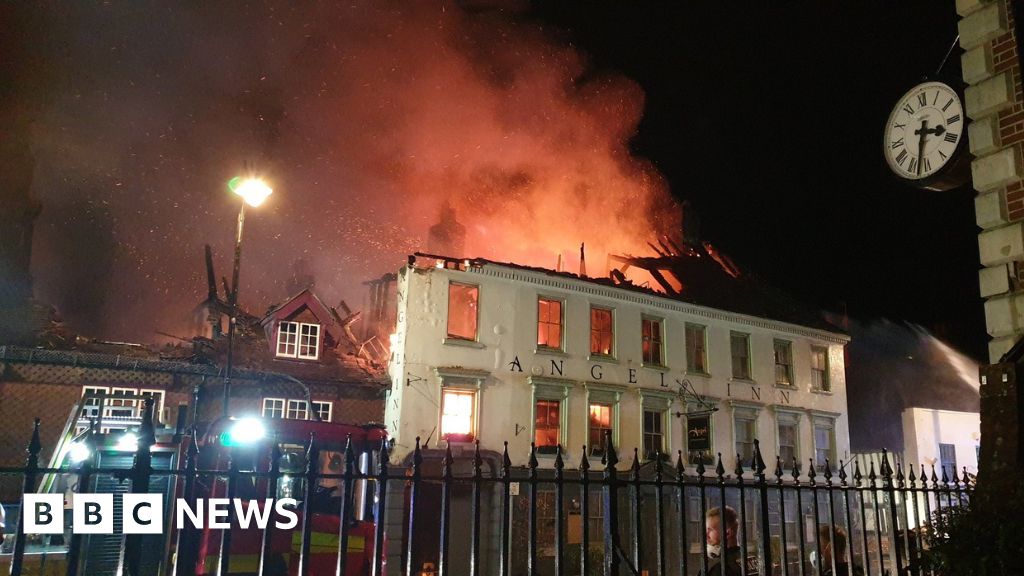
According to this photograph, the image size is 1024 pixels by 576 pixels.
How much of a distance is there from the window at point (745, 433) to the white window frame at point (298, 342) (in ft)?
53.4

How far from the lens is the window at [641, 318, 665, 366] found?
25.8 m

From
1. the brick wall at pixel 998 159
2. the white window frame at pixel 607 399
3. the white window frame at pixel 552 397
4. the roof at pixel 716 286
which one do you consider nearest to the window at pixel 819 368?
the roof at pixel 716 286

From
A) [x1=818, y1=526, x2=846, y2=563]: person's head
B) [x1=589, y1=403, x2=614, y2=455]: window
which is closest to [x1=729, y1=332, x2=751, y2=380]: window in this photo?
[x1=589, y1=403, x2=614, y2=455]: window

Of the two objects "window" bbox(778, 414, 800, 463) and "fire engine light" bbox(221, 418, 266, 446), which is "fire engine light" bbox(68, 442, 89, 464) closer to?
"fire engine light" bbox(221, 418, 266, 446)

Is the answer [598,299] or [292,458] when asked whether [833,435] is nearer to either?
[598,299]

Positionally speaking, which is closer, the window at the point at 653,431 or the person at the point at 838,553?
the person at the point at 838,553

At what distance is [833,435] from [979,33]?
81.3ft

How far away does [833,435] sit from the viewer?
95.7 ft

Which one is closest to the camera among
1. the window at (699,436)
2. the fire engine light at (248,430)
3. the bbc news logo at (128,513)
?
the bbc news logo at (128,513)

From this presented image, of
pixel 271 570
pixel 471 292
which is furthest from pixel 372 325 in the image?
pixel 271 570

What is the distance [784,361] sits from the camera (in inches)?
1137

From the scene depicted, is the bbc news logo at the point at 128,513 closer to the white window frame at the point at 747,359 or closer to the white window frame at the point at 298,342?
the white window frame at the point at 298,342

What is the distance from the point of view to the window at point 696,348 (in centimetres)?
2665

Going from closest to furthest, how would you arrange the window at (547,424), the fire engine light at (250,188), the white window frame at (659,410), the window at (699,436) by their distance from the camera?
the fire engine light at (250,188) < the window at (547,424) < the window at (699,436) < the white window frame at (659,410)
